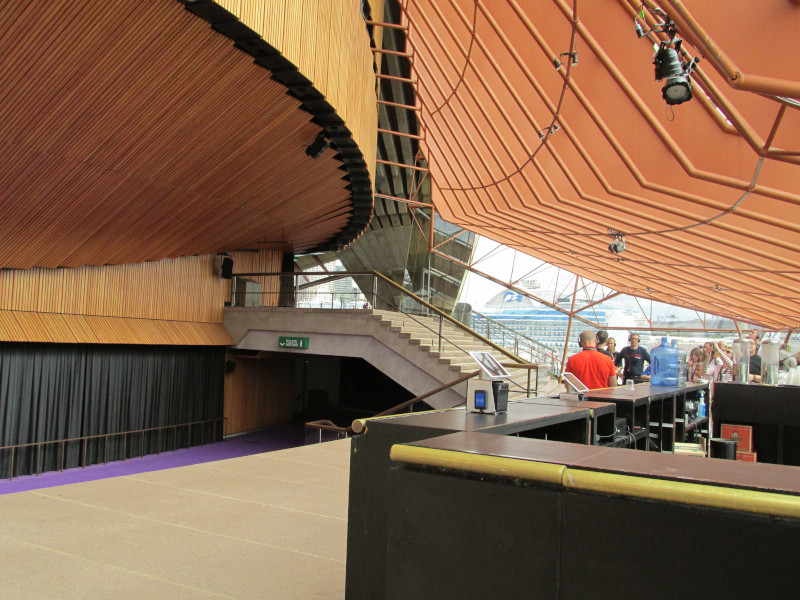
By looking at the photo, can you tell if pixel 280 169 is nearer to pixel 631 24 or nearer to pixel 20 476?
pixel 631 24

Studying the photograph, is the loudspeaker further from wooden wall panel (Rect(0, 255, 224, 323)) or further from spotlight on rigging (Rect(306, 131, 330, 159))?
spotlight on rigging (Rect(306, 131, 330, 159))

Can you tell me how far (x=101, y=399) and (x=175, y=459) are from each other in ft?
8.16

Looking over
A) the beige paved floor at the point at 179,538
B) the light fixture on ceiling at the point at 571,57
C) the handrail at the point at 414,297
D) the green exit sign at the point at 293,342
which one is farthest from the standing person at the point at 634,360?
the green exit sign at the point at 293,342

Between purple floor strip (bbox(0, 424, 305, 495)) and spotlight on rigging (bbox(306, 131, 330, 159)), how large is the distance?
6.89 metres

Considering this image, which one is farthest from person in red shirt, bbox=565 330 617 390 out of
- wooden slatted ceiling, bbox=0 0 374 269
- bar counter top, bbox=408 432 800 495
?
wooden slatted ceiling, bbox=0 0 374 269

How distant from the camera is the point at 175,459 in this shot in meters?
15.8

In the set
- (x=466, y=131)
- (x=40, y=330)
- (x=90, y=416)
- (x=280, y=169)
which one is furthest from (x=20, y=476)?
(x=466, y=131)

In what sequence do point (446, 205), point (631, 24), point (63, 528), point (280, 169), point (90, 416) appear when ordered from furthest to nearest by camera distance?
point (446, 205) < point (90, 416) < point (280, 169) < point (631, 24) < point (63, 528)

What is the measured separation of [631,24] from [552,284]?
765 inches

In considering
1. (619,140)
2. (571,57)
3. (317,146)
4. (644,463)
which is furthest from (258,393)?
(644,463)

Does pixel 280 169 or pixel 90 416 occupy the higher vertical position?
pixel 280 169

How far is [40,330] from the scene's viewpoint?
13039 millimetres

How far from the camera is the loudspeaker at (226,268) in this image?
1883 cm

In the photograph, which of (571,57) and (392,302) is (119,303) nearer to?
(392,302)
